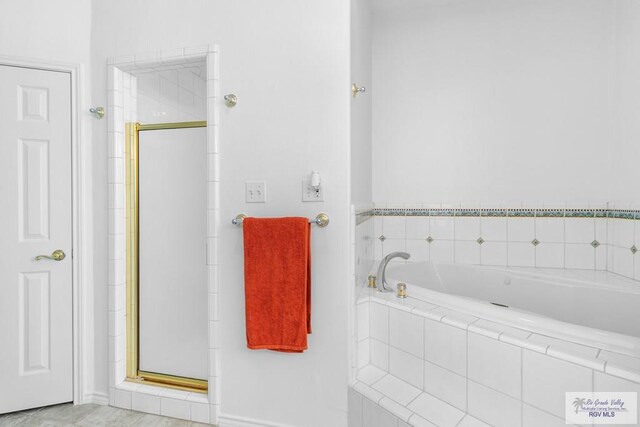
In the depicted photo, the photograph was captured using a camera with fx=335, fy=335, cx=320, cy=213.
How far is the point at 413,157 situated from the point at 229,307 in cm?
183

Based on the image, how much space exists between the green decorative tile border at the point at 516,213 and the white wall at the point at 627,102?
0.33 ft

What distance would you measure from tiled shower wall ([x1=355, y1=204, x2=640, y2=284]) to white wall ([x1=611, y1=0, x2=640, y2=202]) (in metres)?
0.15

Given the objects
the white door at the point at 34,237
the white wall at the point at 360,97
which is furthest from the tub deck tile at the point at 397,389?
the white door at the point at 34,237

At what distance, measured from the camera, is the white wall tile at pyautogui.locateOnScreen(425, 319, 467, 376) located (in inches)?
55.8

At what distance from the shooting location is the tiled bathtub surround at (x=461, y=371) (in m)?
1.13

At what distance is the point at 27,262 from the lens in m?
1.88

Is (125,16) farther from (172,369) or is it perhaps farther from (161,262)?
(172,369)

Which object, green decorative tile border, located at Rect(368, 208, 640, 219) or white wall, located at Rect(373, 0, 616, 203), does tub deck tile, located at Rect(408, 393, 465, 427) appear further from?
white wall, located at Rect(373, 0, 616, 203)

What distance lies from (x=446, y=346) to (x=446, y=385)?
0.56 ft

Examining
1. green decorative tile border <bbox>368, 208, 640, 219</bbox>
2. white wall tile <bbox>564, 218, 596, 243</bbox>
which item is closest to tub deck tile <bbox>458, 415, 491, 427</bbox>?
green decorative tile border <bbox>368, 208, 640, 219</bbox>

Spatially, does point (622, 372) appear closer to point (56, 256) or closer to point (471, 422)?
point (471, 422)

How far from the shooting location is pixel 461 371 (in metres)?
1.42

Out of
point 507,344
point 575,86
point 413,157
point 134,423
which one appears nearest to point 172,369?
point 134,423

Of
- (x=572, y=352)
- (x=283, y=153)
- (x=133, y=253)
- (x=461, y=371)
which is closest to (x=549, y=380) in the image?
(x=572, y=352)
